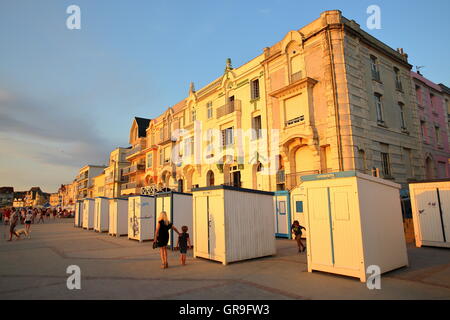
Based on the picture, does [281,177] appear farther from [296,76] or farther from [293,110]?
[296,76]

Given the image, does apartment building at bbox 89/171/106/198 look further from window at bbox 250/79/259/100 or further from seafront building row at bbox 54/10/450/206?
window at bbox 250/79/259/100

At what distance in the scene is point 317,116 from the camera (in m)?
18.0

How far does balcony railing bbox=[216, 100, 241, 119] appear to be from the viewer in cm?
2377

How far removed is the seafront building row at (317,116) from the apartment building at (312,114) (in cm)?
7

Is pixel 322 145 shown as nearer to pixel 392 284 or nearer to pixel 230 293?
pixel 392 284

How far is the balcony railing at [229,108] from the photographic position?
2377 centimetres

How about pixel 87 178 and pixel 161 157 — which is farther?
pixel 87 178

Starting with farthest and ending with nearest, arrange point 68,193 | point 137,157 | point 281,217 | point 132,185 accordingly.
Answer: point 68,193 → point 137,157 → point 132,185 → point 281,217

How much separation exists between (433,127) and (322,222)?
2422 cm

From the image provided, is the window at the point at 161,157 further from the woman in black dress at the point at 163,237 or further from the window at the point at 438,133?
the window at the point at 438,133

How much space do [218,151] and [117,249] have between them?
45.4 ft

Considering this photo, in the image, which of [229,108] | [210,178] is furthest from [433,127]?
[210,178]

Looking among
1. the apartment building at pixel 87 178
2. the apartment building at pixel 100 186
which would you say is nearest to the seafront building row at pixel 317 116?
the apartment building at pixel 100 186
